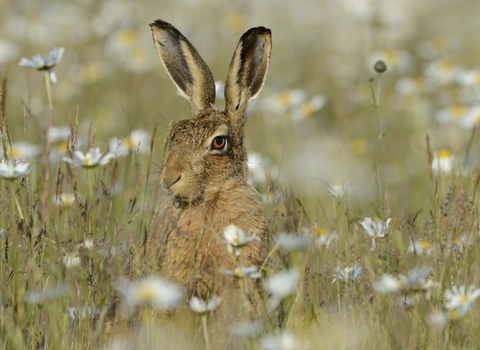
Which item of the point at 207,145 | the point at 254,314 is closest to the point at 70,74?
the point at 207,145

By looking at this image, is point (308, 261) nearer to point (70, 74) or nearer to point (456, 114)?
point (456, 114)

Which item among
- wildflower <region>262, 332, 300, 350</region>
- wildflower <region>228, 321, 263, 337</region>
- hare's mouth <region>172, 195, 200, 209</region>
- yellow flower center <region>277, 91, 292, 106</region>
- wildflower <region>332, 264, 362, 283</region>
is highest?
yellow flower center <region>277, 91, 292, 106</region>

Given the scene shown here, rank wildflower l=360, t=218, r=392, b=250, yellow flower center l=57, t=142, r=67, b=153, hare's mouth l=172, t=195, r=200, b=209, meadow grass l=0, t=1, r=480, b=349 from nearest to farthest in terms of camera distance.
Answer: meadow grass l=0, t=1, r=480, b=349, wildflower l=360, t=218, r=392, b=250, hare's mouth l=172, t=195, r=200, b=209, yellow flower center l=57, t=142, r=67, b=153

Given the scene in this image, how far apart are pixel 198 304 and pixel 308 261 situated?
995 millimetres

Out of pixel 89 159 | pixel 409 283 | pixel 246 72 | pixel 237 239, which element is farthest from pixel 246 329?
pixel 246 72

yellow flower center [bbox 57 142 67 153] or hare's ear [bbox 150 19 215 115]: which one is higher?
hare's ear [bbox 150 19 215 115]

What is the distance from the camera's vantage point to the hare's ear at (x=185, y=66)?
12.7ft

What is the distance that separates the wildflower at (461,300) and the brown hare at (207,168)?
3.27ft

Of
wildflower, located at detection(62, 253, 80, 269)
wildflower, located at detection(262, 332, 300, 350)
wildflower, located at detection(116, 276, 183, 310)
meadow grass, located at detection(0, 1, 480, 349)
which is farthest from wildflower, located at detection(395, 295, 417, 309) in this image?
wildflower, located at detection(62, 253, 80, 269)

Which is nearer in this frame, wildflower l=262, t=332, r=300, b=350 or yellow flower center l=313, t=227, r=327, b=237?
wildflower l=262, t=332, r=300, b=350

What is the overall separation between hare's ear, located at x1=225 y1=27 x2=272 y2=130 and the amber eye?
321mm

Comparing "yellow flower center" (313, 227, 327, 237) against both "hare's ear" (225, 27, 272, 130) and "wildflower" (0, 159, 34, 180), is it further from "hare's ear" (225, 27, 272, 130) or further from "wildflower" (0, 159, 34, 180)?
"wildflower" (0, 159, 34, 180)

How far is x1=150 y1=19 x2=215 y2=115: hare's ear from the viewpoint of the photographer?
3.88 metres

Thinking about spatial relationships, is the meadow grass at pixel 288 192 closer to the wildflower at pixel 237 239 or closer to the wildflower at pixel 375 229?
the wildflower at pixel 375 229
